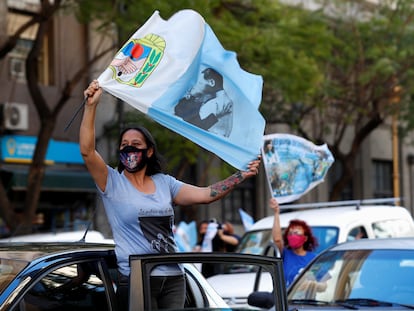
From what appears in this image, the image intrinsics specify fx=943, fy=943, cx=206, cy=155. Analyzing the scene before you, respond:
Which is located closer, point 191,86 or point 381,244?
point 191,86

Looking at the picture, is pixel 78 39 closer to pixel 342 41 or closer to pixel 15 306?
pixel 342 41

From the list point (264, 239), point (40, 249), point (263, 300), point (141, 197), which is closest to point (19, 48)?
point (264, 239)

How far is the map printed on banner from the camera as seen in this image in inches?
404

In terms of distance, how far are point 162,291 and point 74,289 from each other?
0.51 metres

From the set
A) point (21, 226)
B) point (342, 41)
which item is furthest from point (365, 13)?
point (21, 226)

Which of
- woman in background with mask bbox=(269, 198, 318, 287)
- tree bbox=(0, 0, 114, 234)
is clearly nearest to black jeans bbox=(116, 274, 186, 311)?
woman in background with mask bbox=(269, 198, 318, 287)

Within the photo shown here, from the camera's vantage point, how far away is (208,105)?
6.00 metres

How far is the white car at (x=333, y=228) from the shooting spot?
11375mm

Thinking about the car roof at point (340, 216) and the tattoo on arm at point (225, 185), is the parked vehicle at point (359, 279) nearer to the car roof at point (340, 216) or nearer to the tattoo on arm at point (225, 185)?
the tattoo on arm at point (225, 185)

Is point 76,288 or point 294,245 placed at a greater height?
point 294,245

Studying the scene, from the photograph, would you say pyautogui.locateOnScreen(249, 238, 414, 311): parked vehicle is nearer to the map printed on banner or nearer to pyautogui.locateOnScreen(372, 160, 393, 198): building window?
the map printed on banner

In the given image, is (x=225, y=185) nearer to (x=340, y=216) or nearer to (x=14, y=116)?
(x=340, y=216)

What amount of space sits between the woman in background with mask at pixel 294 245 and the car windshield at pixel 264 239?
4.27ft

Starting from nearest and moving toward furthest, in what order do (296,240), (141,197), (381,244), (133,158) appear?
1. (141,197)
2. (133,158)
3. (381,244)
4. (296,240)
